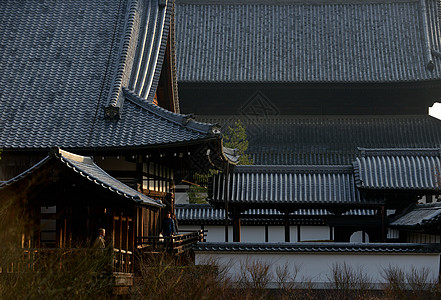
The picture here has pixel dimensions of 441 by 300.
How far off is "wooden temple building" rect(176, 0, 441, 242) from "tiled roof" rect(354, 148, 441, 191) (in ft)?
23.1

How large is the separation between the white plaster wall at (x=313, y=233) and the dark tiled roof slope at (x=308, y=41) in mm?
8956

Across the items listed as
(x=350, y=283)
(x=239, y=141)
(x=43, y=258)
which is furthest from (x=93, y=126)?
(x=239, y=141)

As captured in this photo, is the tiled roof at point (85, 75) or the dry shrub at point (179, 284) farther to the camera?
the tiled roof at point (85, 75)

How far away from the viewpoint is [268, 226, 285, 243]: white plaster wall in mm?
28750

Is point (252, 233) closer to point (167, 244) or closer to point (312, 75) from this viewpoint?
point (312, 75)

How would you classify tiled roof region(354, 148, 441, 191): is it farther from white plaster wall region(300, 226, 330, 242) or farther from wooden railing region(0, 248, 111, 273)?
wooden railing region(0, 248, 111, 273)

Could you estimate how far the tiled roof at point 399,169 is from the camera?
20.0 metres

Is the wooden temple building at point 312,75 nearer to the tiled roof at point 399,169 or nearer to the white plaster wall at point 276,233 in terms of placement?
the white plaster wall at point 276,233

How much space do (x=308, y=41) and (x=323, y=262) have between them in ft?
75.8

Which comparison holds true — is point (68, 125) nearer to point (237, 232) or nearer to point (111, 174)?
point (111, 174)

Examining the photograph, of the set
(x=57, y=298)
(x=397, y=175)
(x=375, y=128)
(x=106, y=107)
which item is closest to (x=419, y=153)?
(x=397, y=175)

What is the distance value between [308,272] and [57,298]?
8981mm

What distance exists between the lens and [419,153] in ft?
70.7

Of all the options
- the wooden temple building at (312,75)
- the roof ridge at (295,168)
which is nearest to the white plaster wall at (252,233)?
the wooden temple building at (312,75)
